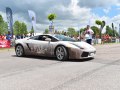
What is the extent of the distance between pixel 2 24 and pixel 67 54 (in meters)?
83.8

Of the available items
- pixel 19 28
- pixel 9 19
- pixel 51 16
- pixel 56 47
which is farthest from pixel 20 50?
pixel 19 28

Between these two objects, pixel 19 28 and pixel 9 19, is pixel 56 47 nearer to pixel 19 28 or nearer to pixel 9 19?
pixel 9 19

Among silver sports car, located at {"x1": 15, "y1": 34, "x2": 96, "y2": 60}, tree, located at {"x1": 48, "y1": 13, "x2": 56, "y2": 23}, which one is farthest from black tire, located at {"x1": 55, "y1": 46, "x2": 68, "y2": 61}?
tree, located at {"x1": 48, "y1": 13, "x2": 56, "y2": 23}

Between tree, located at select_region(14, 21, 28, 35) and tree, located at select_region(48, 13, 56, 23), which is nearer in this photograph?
tree, located at select_region(48, 13, 56, 23)

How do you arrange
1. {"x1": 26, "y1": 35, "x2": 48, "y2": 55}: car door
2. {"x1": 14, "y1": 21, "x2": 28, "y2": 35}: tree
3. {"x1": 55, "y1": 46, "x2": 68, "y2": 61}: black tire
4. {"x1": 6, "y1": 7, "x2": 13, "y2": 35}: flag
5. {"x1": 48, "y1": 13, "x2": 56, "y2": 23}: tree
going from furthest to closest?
{"x1": 14, "y1": 21, "x2": 28, "y2": 35}: tree
{"x1": 48, "y1": 13, "x2": 56, "y2": 23}: tree
{"x1": 6, "y1": 7, "x2": 13, "y2": 35}: flag
{"x1": 26, "y1": 35, "x2": 48, "y2": 55}: car door
{"x1": 55, "y1": 46, "x2": 68, "y2": 61}: black tire

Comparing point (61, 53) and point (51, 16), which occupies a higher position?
point (51, 16)

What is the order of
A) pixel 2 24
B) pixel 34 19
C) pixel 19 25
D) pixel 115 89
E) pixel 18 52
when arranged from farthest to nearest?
pixel 19 25, pixel 2 24, pixel 34 19, pixel 18 52, pixel 115 89

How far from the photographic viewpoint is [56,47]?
1272 centimetres

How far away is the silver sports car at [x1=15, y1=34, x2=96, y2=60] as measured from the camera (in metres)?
12.2

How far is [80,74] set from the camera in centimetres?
848

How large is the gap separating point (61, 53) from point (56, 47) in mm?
385

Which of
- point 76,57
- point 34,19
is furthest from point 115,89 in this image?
point 34,19

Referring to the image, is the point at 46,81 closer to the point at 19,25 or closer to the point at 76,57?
the point at 76,57

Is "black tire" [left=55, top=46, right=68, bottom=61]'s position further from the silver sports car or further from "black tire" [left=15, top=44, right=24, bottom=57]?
"black tire" [left=15, top=44, right=24, bottom=57]
